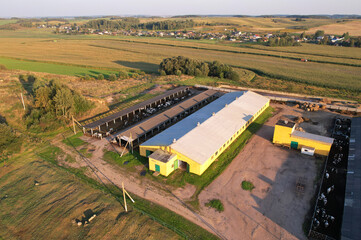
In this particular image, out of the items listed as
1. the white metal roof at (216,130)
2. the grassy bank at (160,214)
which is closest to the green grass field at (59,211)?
the grassy bank at (160,214)

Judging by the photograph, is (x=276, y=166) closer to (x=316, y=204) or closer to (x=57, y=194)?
(x=316, y=204)

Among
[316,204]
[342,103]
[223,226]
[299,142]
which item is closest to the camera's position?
[223,226]

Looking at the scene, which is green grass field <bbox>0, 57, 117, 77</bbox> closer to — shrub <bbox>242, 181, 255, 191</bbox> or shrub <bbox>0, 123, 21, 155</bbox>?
shrub <bbox>0, 123, 21, 155</bbox>

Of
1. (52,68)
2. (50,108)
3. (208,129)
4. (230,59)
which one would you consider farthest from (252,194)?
(52,68)

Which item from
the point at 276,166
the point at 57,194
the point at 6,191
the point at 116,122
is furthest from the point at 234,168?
the point at 6,191

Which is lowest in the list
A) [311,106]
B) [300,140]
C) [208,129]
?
[300,140]

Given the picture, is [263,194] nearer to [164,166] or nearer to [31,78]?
[164,166]
